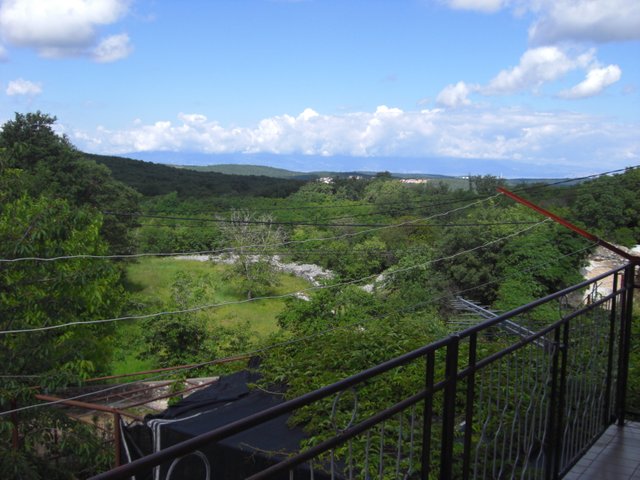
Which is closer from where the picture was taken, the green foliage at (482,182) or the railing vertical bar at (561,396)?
the railing vertical bar at (561,396)

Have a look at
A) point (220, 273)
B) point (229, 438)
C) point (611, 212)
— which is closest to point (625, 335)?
point (229, 438)

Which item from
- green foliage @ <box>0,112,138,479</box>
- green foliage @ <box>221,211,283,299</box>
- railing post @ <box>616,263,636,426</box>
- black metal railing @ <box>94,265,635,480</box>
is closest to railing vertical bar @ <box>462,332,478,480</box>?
black metal railing @ <box>94,265,635,480</box>

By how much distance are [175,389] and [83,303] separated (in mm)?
5075

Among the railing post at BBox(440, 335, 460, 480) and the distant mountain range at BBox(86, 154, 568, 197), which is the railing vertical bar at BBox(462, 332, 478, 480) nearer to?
the railing post at BBox(440, 335, 460, 480)

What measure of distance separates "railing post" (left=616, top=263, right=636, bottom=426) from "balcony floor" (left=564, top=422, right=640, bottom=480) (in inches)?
4.5

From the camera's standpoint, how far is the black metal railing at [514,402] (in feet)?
4.96

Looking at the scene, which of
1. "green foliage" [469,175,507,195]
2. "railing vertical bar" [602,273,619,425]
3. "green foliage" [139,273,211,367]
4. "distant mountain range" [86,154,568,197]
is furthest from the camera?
"distant mountain range" [86,154,568,197]

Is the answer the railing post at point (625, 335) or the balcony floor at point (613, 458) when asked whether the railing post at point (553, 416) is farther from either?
the railing post at point (625, 335)

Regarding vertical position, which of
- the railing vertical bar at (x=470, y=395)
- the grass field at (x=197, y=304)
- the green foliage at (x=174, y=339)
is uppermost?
the railing vertical bar at (x=470, y=395)

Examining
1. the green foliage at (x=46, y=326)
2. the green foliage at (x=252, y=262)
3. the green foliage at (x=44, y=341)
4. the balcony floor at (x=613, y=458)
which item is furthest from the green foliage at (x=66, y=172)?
the balcony floor at (x=613, y=458)

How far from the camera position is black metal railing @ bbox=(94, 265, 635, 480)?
1513mm

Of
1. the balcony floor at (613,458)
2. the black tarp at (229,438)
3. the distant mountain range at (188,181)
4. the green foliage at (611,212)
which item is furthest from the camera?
the distant mountain range at (188,181)

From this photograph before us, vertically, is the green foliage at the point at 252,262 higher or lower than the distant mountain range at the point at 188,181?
lower

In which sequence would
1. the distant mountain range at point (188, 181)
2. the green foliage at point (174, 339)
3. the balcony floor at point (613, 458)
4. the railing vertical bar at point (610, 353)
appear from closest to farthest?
the balcony floor at point (613, 458)
the railing vertical bar at point (610, 353)
the green foliage at point (174, 339)
the distant mountain range at point (188, 181)
